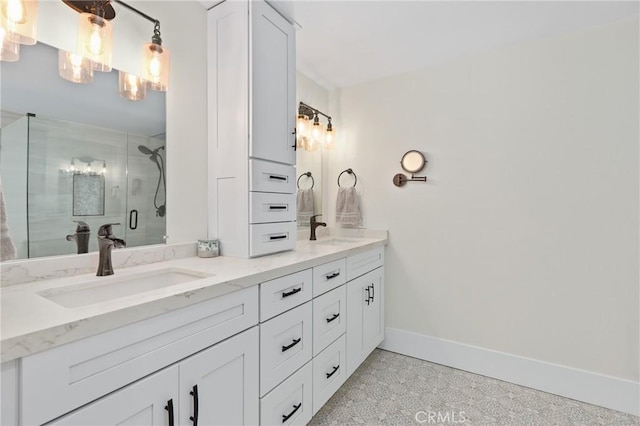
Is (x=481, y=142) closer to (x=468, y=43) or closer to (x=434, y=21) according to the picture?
(x=468, y=43)

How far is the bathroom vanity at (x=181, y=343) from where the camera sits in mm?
688

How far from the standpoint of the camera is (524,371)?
6.87ft

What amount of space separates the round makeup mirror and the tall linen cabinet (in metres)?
1.17

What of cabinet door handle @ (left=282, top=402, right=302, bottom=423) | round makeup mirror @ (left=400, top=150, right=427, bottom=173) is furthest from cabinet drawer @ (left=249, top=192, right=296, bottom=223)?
round makeup mirror @ (left=400, top=150, right=427, bottom=173)

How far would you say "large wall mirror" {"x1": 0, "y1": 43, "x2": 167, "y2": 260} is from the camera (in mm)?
1068

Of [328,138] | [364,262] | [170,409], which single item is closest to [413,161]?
[328,138]

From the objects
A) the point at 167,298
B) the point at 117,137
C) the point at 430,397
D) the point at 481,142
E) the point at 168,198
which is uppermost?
the point at 481,142

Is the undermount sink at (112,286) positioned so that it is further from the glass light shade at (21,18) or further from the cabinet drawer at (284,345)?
the glass light shade at (21,18)

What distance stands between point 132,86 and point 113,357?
1.17m

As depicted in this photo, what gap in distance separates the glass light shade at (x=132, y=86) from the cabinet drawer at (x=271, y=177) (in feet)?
1.90

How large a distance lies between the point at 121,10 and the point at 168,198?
2.81 feet

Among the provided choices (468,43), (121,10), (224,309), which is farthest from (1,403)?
(468,43)

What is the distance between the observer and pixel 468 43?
6.97 ft

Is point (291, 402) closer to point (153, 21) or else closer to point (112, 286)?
point (112, 286)
